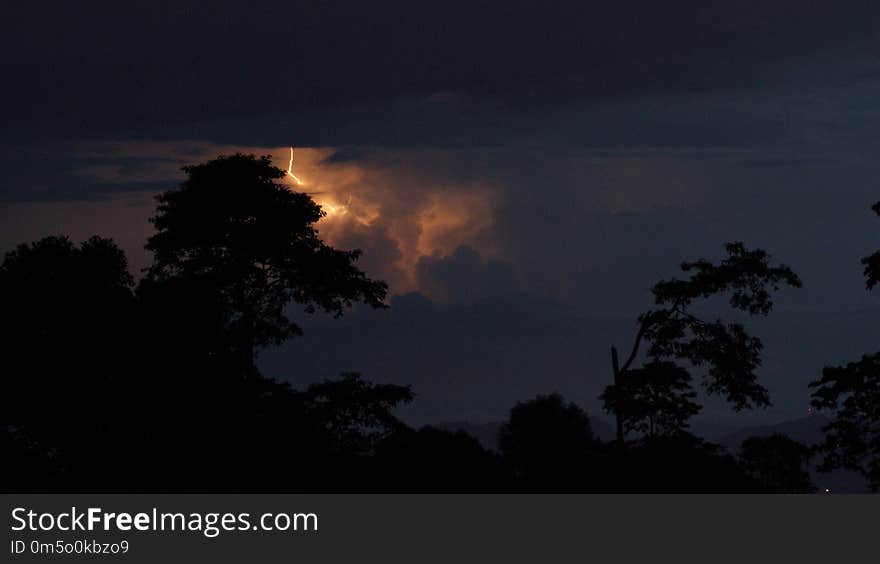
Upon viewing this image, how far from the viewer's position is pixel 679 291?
55.5m

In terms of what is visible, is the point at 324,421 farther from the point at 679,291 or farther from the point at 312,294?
the point at 679,291

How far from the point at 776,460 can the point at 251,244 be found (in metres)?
22.0

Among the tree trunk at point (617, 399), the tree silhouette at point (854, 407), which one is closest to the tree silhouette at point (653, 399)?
the tree trunk at point (617, 399)

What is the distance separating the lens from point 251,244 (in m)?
48.1

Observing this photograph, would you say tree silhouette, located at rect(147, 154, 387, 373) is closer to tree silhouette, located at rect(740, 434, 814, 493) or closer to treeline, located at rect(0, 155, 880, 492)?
treeline, located at rect(0, 155, 880, 492)

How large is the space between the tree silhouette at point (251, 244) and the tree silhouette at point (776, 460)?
53.3ft

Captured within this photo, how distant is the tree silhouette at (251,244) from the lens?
48188 mm

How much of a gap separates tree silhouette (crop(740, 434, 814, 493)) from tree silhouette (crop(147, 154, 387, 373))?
16231 millimetres

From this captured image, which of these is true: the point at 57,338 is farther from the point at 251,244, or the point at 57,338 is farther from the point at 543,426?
the point at 543,426

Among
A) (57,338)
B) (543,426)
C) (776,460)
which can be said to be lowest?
(776,460)

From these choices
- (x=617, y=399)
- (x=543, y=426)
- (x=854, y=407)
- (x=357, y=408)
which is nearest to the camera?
(x=854, y=407)

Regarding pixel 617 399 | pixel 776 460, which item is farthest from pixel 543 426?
pixel 776 460

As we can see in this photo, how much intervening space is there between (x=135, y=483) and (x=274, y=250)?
14.5 metres
